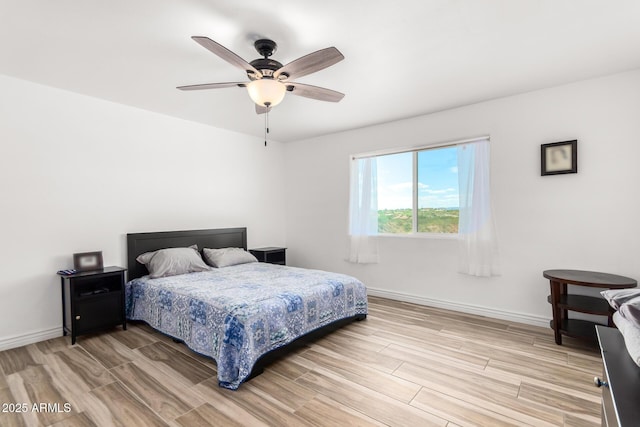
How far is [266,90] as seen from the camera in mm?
2244

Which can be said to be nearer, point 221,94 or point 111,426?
point 111,426

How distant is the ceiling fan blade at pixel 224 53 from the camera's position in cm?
178

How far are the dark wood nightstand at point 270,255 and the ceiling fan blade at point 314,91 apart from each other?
2.79m

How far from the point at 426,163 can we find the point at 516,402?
2.84 meters

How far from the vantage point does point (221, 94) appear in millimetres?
3252

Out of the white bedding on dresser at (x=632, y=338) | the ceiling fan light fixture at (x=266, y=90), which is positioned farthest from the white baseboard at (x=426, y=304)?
the ceiling fan light fixture at (x=266, y=90)

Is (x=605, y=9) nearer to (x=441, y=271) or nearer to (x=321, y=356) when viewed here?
(x=441, y=271)

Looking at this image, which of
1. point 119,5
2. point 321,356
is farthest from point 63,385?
point 119,5

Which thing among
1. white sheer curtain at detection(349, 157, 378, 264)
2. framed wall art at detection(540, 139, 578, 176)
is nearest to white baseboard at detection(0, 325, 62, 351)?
white sheer curtain at detection(349, 157, 378, 264)

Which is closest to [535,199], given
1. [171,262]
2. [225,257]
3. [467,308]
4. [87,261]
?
[467,308]

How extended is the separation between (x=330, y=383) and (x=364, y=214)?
8.70 ft

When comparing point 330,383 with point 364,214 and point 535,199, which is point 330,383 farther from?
point 535,199

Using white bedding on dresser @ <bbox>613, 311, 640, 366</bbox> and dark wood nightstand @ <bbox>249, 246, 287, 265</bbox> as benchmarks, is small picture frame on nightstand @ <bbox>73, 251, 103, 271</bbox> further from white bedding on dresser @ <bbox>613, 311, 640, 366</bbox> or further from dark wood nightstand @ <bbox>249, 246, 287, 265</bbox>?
white bedding on dresser @ <bbox>613, 311, 640, 366</bbox>

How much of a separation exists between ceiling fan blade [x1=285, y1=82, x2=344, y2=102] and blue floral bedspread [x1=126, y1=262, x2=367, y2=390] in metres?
1.75
